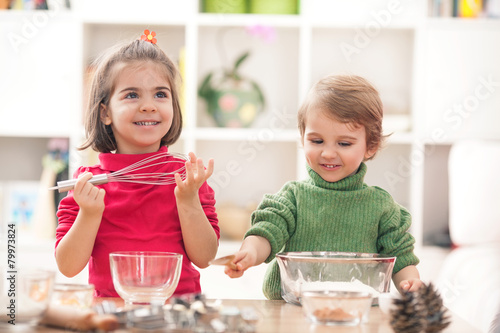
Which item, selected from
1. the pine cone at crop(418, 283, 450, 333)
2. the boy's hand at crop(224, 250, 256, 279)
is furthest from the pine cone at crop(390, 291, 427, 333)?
the boy's hand at crop(224, 250, 256, 279)

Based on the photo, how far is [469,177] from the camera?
2770mm

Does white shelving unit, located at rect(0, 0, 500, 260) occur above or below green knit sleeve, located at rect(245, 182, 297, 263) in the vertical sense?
above

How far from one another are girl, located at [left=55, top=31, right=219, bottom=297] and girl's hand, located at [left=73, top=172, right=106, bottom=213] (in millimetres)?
27

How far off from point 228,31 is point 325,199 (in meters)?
2.11

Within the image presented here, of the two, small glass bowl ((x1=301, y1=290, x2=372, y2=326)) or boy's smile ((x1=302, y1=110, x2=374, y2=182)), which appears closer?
small glass bowl ((x1=301, y1=290, x2=372, y2=326))

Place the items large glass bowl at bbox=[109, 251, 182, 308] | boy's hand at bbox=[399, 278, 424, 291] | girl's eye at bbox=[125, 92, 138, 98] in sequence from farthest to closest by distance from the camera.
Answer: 1. girl's eye at bbox=[125, 92, 138, 98]
2. boy's hand at bbox=[399, 278, 424, 291]
3. large glass bowl at bbox=[109, 251, 182, 308]

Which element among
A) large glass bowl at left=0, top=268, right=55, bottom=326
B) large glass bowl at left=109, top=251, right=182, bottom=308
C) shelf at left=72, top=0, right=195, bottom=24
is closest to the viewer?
large glass bowl at left=0, top=268, right=55, bottom=326

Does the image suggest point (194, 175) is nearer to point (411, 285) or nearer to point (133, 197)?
point (133, 197)

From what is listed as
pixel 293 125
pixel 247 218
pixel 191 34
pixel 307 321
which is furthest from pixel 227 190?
pixel 307 321

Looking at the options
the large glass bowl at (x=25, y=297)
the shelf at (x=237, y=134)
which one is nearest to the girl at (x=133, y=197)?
the large glass bowl at (x=25, y=297)

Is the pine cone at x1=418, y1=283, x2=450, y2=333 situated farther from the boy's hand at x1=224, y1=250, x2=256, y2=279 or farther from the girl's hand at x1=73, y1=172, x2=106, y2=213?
the girl's hand at x1=73, y1=172, x2=106, y2=213

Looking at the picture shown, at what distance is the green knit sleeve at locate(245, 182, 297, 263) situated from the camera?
3.77 ft

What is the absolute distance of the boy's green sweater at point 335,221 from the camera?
46.7 inches

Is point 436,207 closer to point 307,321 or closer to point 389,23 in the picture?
point 389,23
